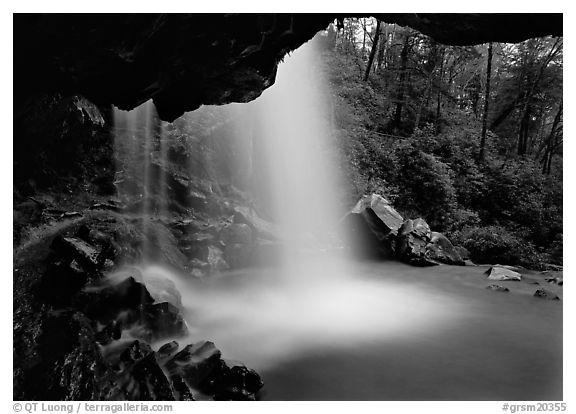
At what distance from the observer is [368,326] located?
22.1 feet

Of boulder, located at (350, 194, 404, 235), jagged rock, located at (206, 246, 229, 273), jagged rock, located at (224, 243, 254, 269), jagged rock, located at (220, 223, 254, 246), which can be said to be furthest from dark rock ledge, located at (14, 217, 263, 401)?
boulder, located at (350, 194, 404, 235)

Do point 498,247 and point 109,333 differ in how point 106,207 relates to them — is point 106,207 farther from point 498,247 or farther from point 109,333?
point 498,247

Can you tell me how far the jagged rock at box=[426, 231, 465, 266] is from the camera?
39.7 ft

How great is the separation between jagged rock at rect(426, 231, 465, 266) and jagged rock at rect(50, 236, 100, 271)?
978 centimetres

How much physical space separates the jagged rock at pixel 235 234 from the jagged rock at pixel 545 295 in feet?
24.0

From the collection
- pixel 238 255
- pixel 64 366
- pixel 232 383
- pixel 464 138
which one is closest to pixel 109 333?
pixel 64 366

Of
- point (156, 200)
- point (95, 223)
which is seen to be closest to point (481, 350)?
point (95, 223)

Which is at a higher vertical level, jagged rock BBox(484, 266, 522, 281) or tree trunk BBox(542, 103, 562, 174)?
tree trunk BBox(542, 103, 562, 174)

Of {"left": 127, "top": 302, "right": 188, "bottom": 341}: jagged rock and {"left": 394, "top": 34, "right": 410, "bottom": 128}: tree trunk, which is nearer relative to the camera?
{"left": 127, "top": 302, "right": 188, "bottom": 341}: jagged rock

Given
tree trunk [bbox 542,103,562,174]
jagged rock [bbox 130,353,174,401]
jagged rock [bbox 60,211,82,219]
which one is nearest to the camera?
jagged rock [bbox 130,353,174,401]

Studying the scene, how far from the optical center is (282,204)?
14.7 metres

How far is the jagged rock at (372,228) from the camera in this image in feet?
42.2

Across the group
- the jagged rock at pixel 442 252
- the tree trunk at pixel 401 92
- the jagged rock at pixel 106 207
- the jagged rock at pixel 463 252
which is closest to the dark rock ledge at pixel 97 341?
the jagged rock at pixel 106 207

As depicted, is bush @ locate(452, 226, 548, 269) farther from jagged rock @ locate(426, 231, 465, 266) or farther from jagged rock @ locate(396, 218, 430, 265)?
jagged rock @ locate(396, 218, 430, 265)
